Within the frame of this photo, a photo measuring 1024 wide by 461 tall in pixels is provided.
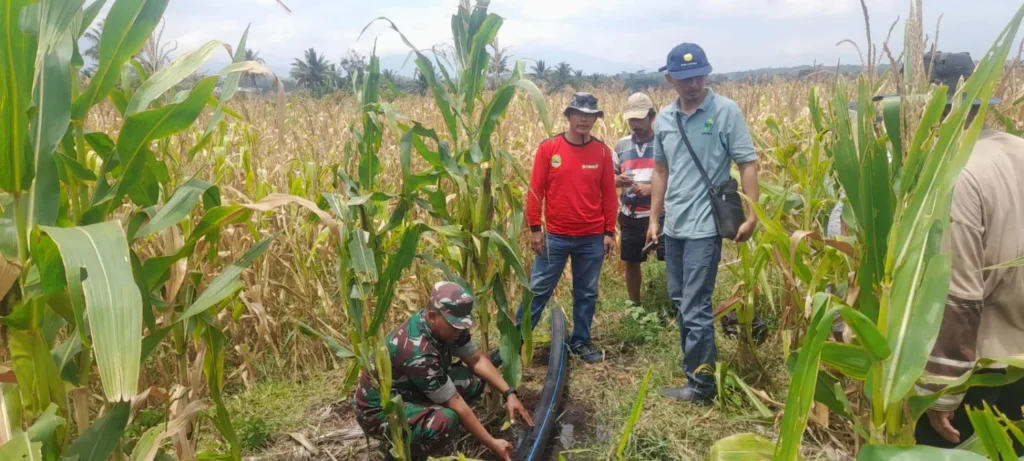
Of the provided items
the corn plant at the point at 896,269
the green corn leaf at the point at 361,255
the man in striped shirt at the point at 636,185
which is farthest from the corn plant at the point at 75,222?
the man in striped shirt at the point at 636,185

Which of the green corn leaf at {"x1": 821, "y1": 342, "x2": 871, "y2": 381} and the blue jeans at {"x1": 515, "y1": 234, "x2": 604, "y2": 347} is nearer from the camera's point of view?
the green corn leaf at {"x1": 821, "y1": 342, "x2": 871, "y2": 381}

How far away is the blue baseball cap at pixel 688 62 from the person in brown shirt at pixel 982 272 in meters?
1.57

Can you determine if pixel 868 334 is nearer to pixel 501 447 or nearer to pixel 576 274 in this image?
pixel 501 447

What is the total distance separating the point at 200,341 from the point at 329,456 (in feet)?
3.38

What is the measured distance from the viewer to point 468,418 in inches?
108

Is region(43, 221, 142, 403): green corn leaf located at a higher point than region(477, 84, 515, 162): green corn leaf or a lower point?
lower

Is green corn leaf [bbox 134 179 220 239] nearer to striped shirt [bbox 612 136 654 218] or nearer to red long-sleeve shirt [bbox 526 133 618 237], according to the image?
red long-sleeve shirt [bbox 526 133 618 237]

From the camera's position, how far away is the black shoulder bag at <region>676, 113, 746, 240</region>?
3135mm

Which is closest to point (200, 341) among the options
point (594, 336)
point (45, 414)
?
point (45, 414)

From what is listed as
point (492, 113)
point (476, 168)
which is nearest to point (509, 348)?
point (476, 168)

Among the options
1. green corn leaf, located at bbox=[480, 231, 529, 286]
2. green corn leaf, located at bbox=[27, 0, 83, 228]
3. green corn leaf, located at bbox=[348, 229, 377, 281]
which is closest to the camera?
green corn leaf, located at bbox=[27, 0, 83, 228]

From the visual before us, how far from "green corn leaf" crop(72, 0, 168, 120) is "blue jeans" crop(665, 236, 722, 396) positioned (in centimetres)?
264

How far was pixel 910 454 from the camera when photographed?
3.98 ft

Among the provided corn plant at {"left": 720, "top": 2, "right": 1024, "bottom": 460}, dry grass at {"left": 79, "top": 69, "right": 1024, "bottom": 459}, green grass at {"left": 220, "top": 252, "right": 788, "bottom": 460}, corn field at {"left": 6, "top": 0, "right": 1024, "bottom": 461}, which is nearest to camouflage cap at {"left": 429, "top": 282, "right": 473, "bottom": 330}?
corn field at {"left": 6, "top": 0, "right": 1024, "bottom": 461}
